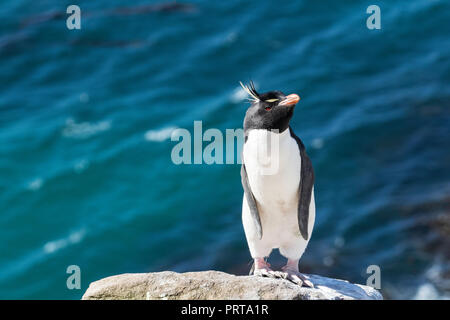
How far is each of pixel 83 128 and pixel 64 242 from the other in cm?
405

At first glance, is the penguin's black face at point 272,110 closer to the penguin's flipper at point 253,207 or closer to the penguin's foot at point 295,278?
the penguin's flipper at point 253,207

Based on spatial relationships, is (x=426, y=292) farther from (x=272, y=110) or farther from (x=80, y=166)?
(x=80, y=166)

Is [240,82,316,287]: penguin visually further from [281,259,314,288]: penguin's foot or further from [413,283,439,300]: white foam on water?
[413,283,439,300]: white foam on water

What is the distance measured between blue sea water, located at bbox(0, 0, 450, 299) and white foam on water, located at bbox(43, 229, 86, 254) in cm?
3

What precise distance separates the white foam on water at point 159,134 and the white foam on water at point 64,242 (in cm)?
342

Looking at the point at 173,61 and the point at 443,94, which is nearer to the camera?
the point at 443,94

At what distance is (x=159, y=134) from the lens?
59.9 feet

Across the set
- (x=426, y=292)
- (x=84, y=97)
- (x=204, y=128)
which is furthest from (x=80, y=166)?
(x=426, y=292)

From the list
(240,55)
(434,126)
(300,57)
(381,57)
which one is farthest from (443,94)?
(240,55)

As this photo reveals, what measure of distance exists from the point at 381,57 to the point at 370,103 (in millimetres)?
2420

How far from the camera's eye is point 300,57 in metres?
20.3

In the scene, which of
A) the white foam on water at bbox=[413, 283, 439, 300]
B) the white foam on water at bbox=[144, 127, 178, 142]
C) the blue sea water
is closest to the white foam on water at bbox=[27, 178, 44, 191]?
the blue sea water
